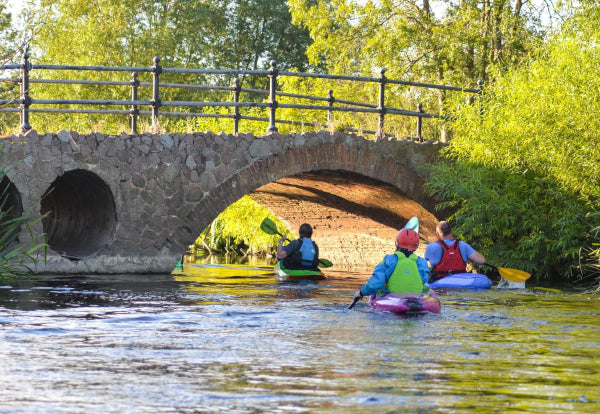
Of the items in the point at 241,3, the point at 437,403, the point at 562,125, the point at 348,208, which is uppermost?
the point at 241,3

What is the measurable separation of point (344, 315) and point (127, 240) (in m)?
6.13

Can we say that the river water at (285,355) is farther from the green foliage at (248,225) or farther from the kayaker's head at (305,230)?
the green foliage at (248,225)

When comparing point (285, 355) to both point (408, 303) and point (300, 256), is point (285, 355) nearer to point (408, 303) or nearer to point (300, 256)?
point (408, 303)

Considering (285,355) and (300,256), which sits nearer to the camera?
(285,355)

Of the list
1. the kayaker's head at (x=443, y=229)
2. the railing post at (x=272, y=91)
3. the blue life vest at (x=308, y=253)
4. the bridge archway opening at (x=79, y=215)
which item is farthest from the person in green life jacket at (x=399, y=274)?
the bridge archway opening at (x=79, y=215)

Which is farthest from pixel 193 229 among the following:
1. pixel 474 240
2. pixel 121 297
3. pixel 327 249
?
pixel 327 249

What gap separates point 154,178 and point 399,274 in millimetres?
6619

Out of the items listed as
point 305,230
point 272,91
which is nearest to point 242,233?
point 272,91

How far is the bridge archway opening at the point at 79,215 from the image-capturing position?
16203mm

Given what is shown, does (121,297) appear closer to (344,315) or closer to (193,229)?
(344,315)

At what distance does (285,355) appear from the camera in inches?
305

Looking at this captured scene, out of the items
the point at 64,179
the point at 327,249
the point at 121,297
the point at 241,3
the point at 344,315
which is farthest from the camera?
the point at 241,3

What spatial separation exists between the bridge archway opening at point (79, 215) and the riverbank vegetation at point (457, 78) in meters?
1.07

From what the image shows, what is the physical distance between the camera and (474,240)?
18.5 m
